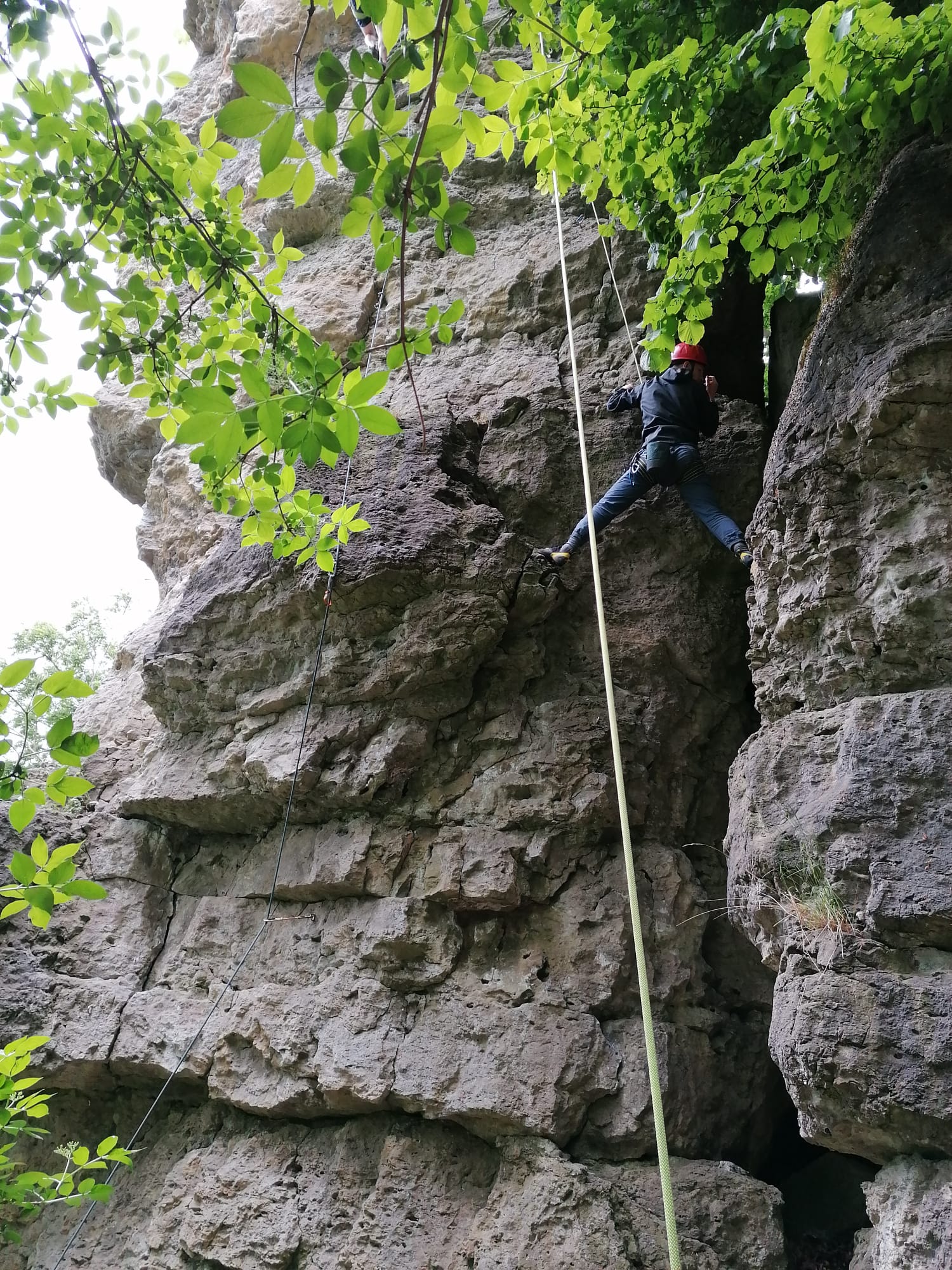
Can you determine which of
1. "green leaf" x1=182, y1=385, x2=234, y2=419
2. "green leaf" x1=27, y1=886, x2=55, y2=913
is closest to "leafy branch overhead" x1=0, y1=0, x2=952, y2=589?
"green leaf" x1=182, y1=385, x2=234, y2=419

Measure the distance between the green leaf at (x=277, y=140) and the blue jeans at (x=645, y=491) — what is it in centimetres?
330

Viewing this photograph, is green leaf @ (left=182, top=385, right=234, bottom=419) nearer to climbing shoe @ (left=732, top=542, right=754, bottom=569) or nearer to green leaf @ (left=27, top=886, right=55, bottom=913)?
green leaf @ (left=27, top=886, right=55, bottom=913)

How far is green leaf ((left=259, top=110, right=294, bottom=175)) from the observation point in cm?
142

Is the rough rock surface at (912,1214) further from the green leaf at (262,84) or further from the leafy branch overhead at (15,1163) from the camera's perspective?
the green leaf at (262,84)

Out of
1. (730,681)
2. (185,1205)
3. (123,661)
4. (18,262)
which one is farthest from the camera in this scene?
(123,661)

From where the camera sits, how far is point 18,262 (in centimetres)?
264

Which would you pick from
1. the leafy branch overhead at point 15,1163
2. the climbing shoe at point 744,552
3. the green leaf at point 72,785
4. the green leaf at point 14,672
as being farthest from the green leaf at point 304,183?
the climbing shoe at point 744,552

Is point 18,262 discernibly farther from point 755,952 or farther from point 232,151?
point 755,952

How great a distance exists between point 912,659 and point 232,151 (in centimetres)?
299

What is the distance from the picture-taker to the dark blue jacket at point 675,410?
464 centimetres

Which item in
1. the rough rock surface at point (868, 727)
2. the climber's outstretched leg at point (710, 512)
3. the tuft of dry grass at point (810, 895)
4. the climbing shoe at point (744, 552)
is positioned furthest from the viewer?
the climber's outstretched leg at point (710, 512)

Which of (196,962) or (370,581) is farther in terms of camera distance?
(196,962)

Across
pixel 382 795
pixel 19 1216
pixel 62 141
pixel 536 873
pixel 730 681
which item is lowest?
pixel 19 1216

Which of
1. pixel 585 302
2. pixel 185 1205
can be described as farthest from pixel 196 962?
pixel 585 302
